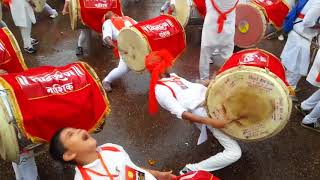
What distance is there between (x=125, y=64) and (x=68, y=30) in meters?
2.65

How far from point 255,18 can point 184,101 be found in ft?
7.52

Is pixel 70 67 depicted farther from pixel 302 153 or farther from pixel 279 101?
pixel 302 153

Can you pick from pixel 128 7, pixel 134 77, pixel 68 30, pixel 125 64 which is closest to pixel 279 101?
pixel 125 64

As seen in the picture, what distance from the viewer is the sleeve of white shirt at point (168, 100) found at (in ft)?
11.0

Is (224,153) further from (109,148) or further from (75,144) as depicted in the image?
A: (75,144)

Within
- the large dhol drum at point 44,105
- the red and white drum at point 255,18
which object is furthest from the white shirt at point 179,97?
the red and white drum at point 255,18

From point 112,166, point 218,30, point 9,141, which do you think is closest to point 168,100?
point 112,166

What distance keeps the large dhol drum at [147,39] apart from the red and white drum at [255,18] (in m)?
1.00

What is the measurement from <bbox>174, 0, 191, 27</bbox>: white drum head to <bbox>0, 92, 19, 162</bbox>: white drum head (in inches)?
144

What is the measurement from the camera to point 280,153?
402 centimetres

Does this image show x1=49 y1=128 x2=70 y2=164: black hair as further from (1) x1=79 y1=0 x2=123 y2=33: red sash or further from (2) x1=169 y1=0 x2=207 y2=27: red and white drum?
(2) x1=169 y1=0 x2=207 y2=27: red and white drum

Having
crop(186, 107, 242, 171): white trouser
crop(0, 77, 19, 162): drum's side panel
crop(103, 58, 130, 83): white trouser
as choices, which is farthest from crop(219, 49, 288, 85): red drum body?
crop(103, 58, 130, 83): white trouser

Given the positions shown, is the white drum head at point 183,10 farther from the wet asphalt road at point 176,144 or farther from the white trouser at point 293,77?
the white trouser at point 293,77

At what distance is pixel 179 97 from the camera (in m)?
3.50
